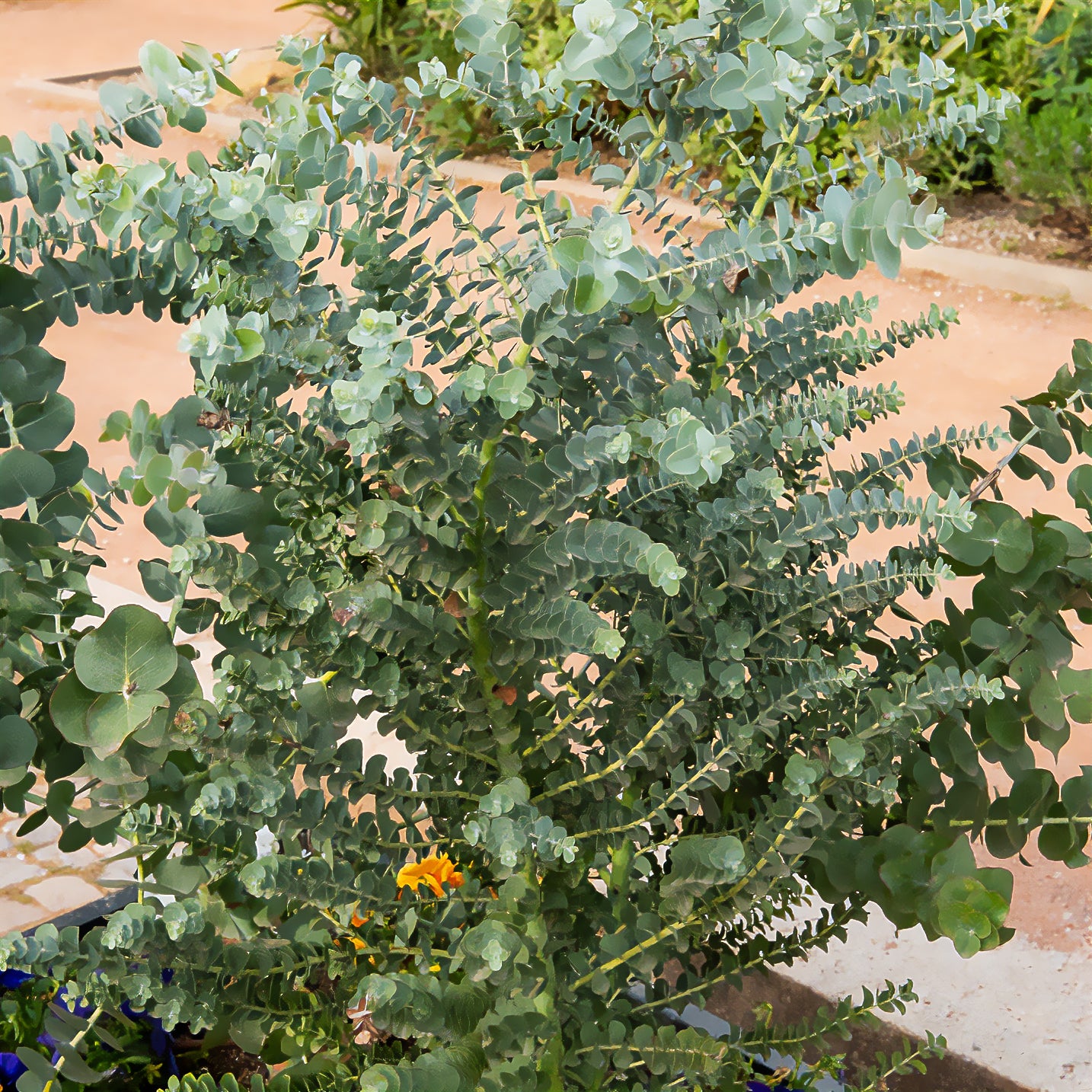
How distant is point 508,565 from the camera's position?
83 centimetres

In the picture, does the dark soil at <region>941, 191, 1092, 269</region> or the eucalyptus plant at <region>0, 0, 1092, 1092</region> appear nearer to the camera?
the eucalyptus plant at <region>0, 0, 1092, 1092</region>

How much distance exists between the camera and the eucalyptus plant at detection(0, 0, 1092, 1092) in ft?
2.39

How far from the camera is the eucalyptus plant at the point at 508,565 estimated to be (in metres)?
0.73

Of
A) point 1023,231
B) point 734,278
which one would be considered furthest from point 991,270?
point 734,278

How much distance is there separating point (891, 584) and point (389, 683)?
0.36m

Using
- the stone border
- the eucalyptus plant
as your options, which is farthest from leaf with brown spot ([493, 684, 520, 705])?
the stone border

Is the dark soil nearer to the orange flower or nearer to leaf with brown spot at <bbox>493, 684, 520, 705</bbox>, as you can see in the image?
the orange flower

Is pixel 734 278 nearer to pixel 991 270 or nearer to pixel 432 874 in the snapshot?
pixel 432 874

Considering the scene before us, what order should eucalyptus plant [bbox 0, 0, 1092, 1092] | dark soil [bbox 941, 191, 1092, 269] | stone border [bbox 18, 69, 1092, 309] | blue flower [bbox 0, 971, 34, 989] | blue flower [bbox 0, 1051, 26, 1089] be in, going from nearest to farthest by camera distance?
eucalyptus plant [bbox 0, 0, 1092, 1092] < blue flower [bbox 0, 1051, 26, 1089] < blue flower [bbox 0, 971, 34, 989] < stone border [bbox 18, 69, 1092, 309] < dark soil [bbox 941, 191, 1092, 269]

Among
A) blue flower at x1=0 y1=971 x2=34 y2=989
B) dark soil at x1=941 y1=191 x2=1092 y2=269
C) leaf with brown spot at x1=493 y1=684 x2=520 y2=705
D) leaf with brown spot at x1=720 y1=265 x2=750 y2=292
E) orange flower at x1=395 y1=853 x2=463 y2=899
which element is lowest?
blue flower at x1=0 y1=971 x2=34 y2=989

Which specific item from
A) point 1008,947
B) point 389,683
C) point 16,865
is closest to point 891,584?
point 389,683

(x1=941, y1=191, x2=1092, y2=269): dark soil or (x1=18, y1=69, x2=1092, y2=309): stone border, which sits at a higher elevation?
(x1=941, y1=191, x2=1092, y2=269): dark soil

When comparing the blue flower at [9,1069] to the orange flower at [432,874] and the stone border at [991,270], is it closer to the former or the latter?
the orange flower at [432,874]

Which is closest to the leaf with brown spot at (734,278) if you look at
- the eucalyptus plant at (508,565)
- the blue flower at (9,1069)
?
the eucalyptus plant at (508,565)
